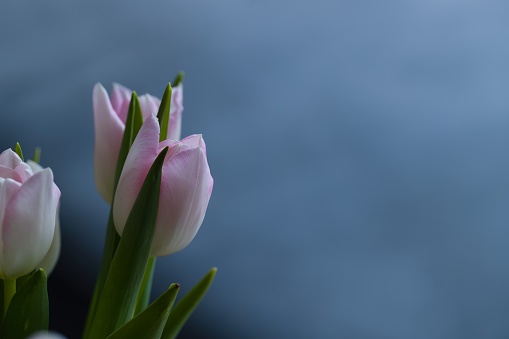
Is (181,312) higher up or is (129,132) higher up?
(129,132)

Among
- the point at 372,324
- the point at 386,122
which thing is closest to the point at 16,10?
the point at 386,122

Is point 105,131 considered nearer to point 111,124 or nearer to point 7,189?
point 111,124

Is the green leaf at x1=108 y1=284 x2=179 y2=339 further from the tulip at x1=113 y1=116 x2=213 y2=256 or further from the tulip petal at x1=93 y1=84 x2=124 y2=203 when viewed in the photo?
A: the tulip petal at x1=93 y1=84 x2=124 y2=203

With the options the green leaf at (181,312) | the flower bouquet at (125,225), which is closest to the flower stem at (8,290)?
the flower bouquet at (125,225)

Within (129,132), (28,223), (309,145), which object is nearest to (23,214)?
(28,223)

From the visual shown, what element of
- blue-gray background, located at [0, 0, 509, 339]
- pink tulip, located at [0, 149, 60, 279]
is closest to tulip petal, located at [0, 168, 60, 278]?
pink tulip, located at [0, 149, 60, 279]

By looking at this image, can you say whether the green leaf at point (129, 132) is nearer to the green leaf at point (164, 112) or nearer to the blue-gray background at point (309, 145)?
the green leaf at point (164, 112)
